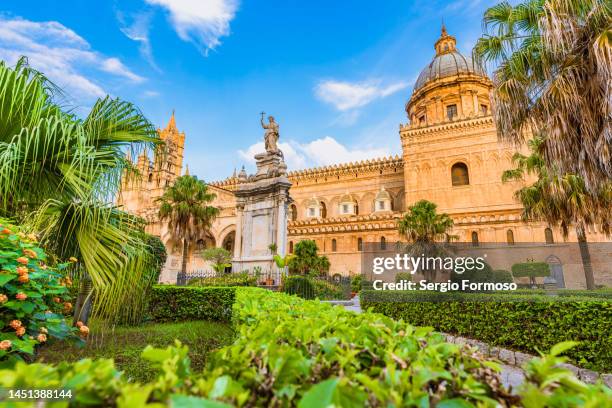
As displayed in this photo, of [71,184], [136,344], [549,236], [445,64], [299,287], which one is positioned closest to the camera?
[71,184]

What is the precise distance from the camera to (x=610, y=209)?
12.0 meters

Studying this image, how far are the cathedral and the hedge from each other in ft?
65.3

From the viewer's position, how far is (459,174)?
32688 mm

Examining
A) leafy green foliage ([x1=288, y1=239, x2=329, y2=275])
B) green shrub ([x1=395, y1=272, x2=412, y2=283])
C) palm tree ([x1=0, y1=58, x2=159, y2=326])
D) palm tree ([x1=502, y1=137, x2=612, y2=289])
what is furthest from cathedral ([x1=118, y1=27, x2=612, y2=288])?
palm tree ([x1=0, y1=58, x2=159, y2=326])

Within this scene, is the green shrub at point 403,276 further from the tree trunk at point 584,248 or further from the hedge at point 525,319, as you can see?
the hedge at point 525,319

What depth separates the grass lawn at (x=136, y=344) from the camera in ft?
15.7

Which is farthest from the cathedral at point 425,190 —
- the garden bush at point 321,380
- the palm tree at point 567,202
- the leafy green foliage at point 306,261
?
the garden bush at point 321,380

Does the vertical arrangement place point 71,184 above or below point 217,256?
below

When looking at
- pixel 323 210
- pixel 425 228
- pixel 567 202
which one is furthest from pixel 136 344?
pixel 323 210

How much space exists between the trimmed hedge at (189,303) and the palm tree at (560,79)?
8369 millimetres

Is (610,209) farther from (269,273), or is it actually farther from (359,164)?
(359,164)

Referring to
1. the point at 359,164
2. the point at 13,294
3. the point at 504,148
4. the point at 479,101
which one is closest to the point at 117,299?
the point at 13,294

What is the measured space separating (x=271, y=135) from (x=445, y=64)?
31.4m

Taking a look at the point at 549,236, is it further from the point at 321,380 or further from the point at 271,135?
the point at 321,380
